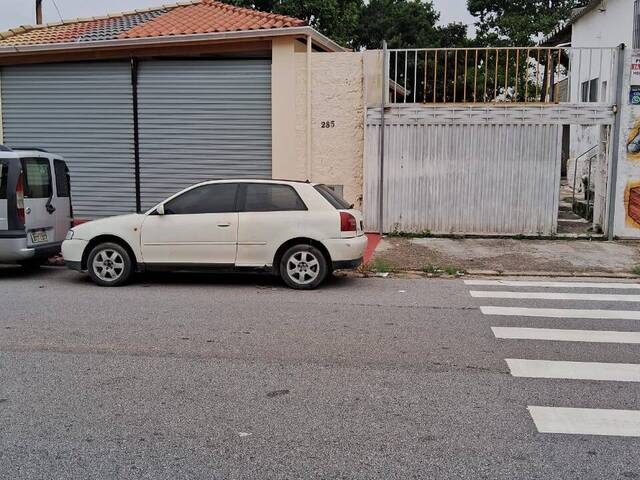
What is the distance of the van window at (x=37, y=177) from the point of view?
9867 millimetres

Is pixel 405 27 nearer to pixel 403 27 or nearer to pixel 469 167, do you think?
pixel 403 27

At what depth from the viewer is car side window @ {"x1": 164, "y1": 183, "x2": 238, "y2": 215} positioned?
30.4 ft

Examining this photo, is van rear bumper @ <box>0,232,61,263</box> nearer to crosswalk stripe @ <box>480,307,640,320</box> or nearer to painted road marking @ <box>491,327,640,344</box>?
crosswalk stripe @ <box>480,307,640,320</box>

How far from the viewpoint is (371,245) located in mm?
12727

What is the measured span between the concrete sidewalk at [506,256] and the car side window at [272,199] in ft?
7.41

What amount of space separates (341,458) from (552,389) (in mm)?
2127

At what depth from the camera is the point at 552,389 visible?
5176mm

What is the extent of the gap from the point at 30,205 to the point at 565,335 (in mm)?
7764

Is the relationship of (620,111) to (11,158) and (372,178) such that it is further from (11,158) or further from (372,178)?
(11,158)

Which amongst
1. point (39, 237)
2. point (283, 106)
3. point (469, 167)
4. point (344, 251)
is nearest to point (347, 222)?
point (344, 251)

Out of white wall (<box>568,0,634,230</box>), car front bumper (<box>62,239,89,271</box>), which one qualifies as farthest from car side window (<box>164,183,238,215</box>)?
white wall (<box>568,0,634,230</box>)

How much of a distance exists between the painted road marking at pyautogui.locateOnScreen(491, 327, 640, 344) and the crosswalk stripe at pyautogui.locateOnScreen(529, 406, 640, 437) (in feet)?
6.48

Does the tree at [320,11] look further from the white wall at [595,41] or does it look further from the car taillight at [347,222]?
the car taillight at [347,222]

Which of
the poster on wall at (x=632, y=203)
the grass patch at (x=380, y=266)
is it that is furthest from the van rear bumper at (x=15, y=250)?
the poster on wall at (x=632, y=203)
